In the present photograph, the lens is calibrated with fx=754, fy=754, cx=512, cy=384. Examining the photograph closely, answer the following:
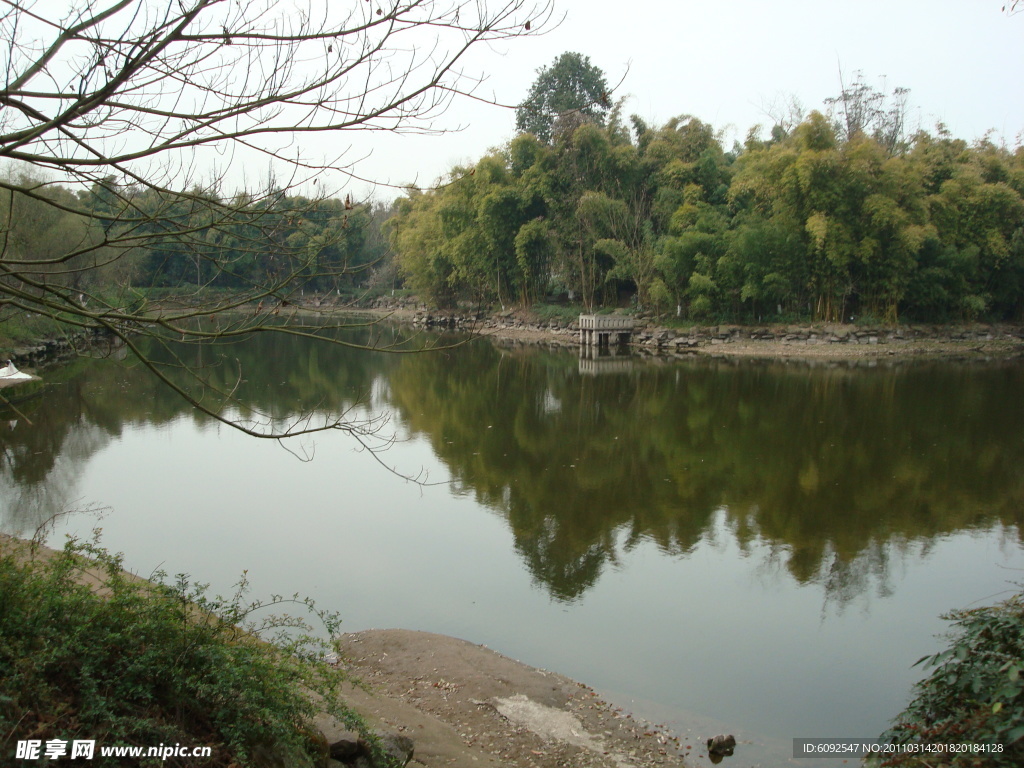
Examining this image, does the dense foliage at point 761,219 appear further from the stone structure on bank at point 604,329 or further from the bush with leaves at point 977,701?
the bush with leaves at point 977,701

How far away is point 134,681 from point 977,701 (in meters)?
3.03

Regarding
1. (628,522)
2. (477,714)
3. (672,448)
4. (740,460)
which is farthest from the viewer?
(672,448)

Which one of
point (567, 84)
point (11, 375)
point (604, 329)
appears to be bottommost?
point (11, 375)

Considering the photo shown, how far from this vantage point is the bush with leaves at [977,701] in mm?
2441

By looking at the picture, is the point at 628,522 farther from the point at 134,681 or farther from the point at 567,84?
the point at 567,84

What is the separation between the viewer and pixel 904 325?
2314 centimetres

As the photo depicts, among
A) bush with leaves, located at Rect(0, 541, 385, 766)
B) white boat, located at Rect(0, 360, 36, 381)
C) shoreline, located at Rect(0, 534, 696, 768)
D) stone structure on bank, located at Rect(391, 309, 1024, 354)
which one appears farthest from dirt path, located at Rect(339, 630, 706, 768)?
stone structure on bank, located at Rect(391, 309, 1024, 354)

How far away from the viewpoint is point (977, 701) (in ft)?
8.95

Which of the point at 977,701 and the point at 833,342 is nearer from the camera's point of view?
the point at 977,701

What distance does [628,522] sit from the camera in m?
8.33

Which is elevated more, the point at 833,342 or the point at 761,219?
the point at 761,219

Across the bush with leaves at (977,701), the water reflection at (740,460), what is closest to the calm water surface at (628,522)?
the water reflection at (740,460)

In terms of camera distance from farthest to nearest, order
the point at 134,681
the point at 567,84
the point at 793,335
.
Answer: the point at 567,84 < the point at 793,335 < the point at 134,681

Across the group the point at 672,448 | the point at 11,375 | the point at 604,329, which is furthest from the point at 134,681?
the point at 604,329
